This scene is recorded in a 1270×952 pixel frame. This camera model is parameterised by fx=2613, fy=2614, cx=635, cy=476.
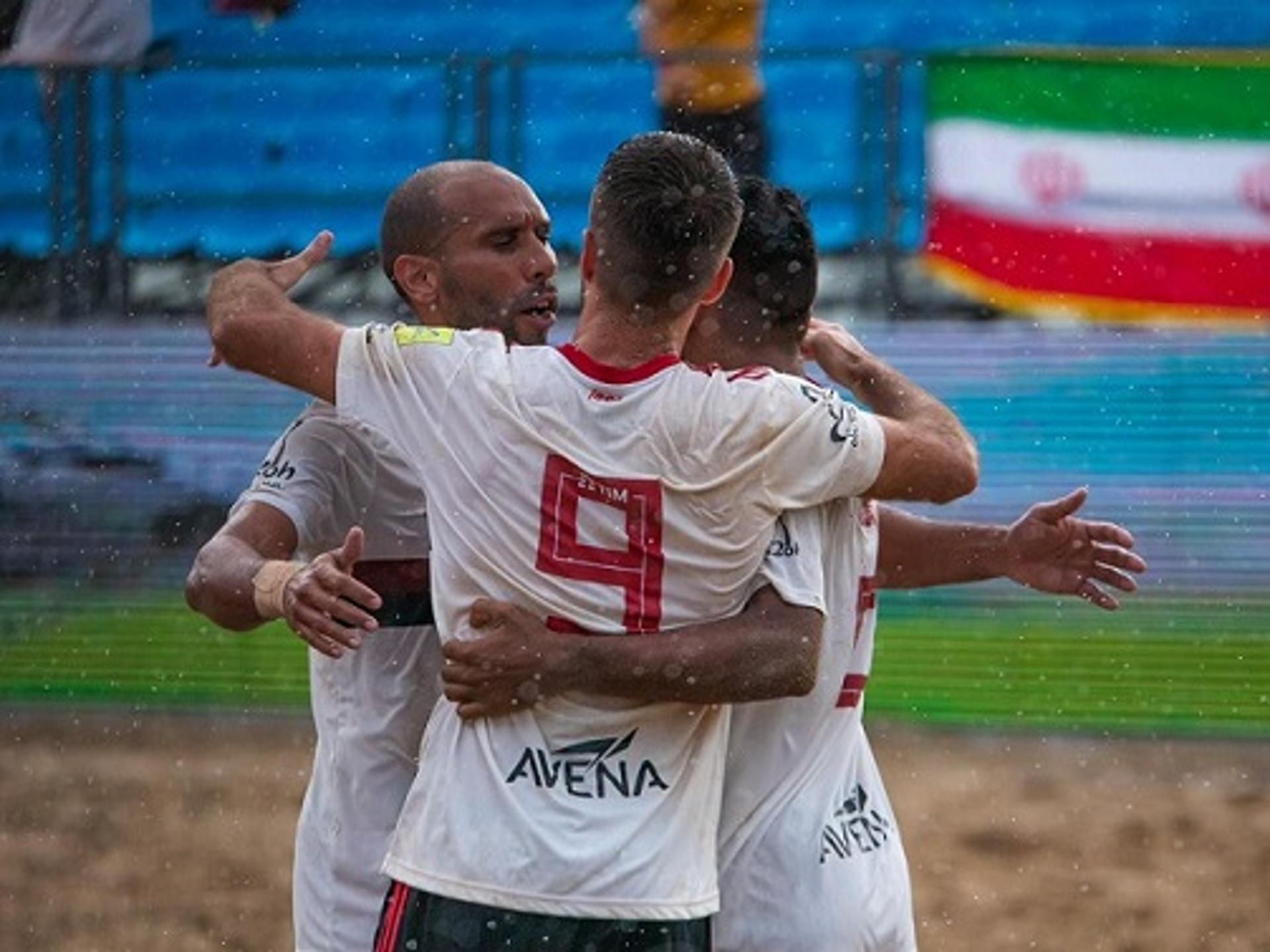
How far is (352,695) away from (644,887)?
0.79 metres

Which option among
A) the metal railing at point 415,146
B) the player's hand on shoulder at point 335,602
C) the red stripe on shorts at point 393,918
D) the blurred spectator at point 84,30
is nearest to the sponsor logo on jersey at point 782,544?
the player's hand on shoulder at point 335,602

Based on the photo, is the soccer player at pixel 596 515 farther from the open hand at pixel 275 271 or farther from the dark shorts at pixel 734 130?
the dark shorts at pixel 734 130

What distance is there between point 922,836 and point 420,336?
5667 millimetres

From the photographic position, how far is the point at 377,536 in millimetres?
3805

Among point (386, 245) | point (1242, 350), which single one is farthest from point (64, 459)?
point (386, 245)

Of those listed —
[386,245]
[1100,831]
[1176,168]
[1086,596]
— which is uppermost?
[386,245]

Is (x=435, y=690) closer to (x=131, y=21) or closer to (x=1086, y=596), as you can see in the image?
(x=1086, y=596)

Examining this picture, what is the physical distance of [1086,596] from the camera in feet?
12.3

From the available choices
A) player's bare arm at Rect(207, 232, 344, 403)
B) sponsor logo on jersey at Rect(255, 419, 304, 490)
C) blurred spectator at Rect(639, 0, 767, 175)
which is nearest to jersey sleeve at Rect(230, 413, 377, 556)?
sponsor logo on jersey at Rect(255, 419, 304, 490)

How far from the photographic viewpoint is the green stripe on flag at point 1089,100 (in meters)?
10.2

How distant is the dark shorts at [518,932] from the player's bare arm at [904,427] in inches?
24.7

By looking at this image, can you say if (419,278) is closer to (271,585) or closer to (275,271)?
(275,271)

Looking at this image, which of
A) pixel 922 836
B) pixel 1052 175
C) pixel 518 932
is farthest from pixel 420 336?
pixel 1052 175

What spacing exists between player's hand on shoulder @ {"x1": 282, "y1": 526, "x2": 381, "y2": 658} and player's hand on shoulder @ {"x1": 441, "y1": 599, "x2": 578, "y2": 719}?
123 mm
